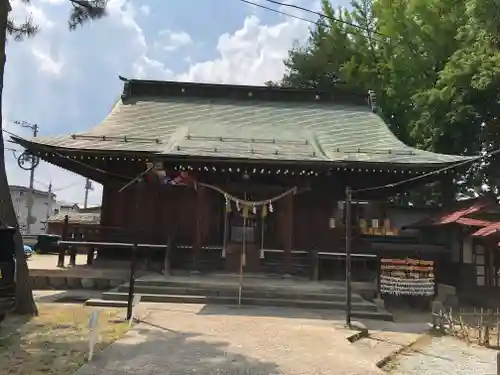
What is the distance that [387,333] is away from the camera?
822 centimetres

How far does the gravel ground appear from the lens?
19.7ft

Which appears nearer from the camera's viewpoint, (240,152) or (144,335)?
(144,335)

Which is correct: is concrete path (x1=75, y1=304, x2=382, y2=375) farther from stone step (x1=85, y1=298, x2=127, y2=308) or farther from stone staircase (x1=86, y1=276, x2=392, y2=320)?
stone staircase (x1=86, y1=276, x2=392, y2=320)

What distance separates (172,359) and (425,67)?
1833 cm

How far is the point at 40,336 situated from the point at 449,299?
10.1 m

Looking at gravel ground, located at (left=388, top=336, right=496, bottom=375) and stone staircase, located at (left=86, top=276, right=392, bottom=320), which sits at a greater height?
stone staircase, located at (left=86, top=276, right=392, bottom=320)

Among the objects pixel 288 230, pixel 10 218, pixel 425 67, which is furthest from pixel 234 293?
pixel 425 67

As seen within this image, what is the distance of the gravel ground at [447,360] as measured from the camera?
236 inches

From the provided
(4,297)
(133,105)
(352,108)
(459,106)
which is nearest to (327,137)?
(352,108)

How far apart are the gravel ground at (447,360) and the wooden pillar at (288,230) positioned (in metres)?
5.17

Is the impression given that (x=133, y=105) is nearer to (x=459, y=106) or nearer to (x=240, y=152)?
(x=240, y=152)

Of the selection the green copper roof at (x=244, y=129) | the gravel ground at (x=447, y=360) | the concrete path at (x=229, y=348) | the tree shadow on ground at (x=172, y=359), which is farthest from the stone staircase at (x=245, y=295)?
the green copper roof at (x=244, y=129)

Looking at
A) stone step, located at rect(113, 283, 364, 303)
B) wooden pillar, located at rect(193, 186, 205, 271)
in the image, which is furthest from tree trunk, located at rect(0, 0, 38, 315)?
wooden pillar, located at rect(193, 186, 205, 271)

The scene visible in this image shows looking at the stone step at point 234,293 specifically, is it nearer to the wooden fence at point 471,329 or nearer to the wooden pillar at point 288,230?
the wooden pillar at point 288,230
